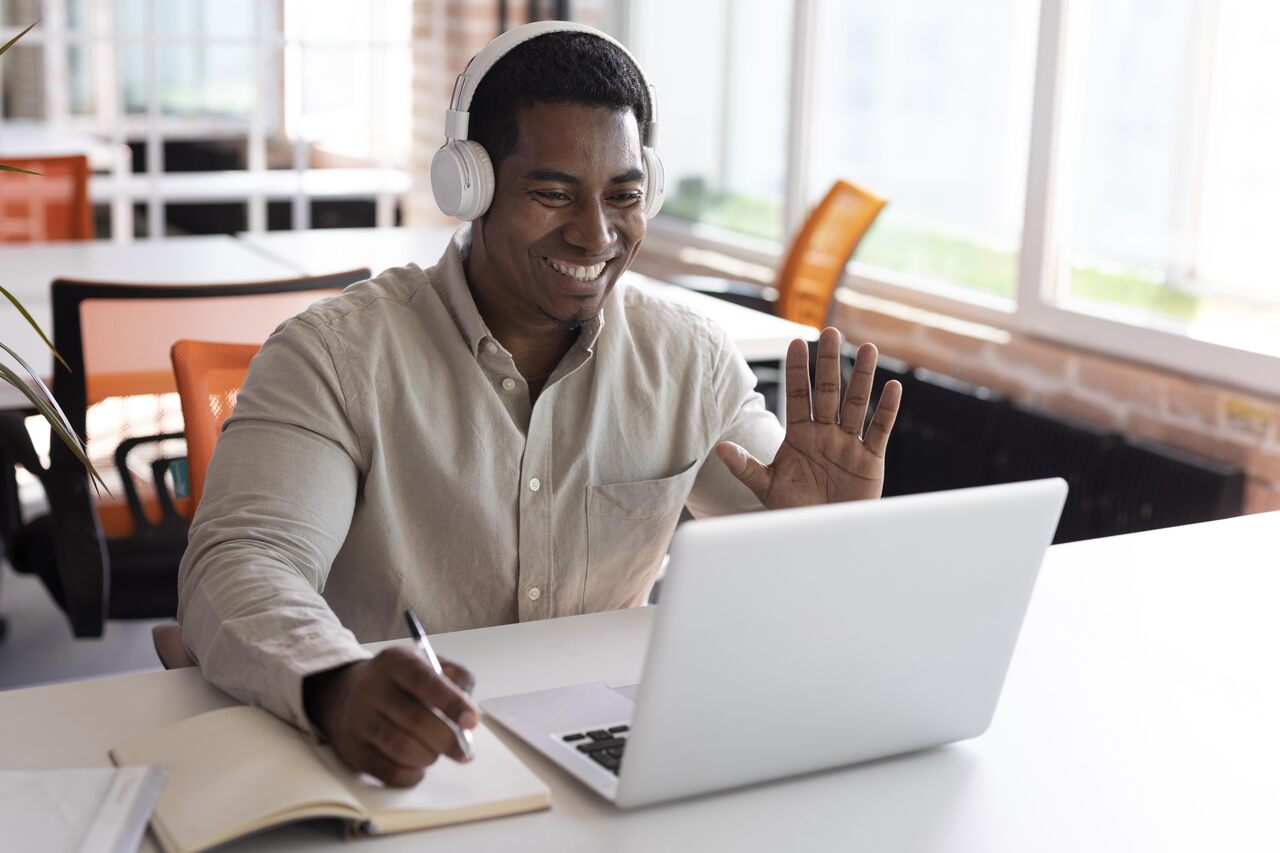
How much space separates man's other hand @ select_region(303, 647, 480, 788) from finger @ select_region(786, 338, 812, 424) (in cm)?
56

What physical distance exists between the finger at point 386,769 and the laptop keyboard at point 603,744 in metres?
0.14

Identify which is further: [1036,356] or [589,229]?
[1036,356]

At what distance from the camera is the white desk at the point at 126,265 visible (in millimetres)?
2773

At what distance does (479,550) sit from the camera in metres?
1.43

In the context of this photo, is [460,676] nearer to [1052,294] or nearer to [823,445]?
[823,445]

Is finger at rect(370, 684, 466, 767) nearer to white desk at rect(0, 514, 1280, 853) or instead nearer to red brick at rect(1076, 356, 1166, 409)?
white desk at rect(0, 514, 1280, 853)

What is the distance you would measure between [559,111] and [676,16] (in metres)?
3.41

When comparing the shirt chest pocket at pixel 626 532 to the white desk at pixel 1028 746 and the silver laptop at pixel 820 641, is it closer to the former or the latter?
the white desk at pixel 1028 746

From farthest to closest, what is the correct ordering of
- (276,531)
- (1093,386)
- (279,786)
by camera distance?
1. (1093,386)
2. (276,531)
3. (279,786)

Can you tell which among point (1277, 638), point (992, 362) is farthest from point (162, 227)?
point (1277, 638)

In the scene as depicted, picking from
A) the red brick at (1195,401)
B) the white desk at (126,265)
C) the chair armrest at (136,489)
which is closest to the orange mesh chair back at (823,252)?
the red brick at (1195,401)

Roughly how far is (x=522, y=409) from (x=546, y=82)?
0.33 metres

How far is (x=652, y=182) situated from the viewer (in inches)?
62.0

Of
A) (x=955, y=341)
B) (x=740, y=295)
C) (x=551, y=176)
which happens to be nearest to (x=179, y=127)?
(x=740, y=295)
